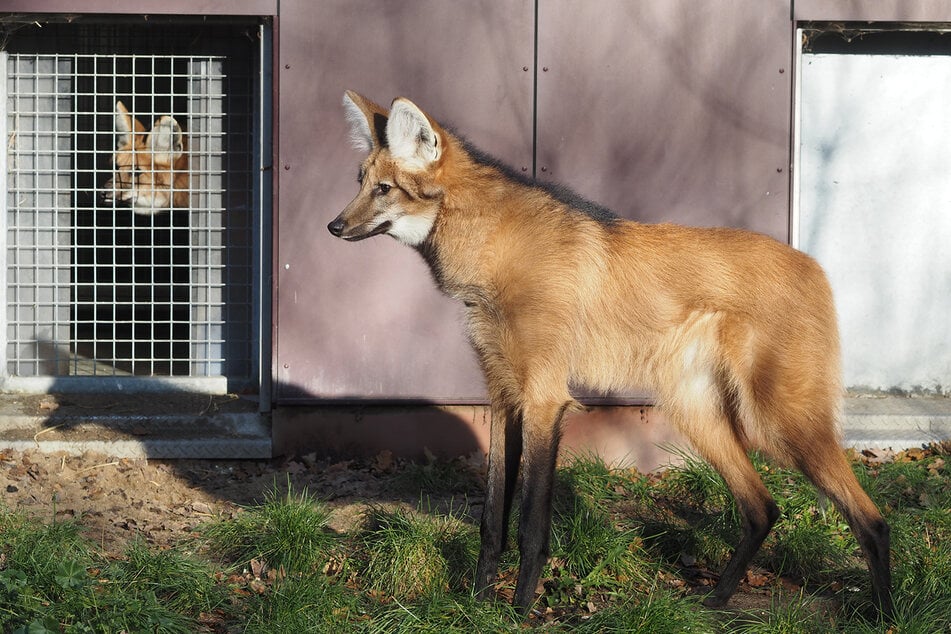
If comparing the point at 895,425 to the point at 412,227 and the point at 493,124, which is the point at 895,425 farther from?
the point at 412,227

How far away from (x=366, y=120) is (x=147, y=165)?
10.0 ft

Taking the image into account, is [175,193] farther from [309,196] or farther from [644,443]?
[644,443]

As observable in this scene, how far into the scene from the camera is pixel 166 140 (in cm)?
598

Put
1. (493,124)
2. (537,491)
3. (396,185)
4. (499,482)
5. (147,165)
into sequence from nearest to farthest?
1. (537,491)
2. (396,185)
3. (499,482)
4. (493,124)
5. (147,165)

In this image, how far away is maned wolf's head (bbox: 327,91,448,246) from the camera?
338 cm

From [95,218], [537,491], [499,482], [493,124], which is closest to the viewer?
[537,491]

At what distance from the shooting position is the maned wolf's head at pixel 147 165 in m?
5.91

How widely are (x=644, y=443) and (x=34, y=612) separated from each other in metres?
3.32

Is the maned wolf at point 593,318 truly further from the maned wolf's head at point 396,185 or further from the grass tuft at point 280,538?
the grass tuft at point 280,538

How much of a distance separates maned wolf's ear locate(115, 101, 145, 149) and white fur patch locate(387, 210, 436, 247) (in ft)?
10.1

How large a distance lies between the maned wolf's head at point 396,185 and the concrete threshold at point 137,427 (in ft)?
6.98

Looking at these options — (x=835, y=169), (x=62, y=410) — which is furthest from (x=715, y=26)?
(x=62, y=410)

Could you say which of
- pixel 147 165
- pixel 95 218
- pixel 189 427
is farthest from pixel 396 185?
pixel 147 165

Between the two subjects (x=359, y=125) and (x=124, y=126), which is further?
(x=124, y=126)
